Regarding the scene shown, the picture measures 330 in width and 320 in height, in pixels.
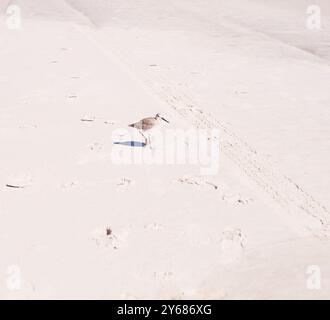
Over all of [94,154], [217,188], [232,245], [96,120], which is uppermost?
[96,120]

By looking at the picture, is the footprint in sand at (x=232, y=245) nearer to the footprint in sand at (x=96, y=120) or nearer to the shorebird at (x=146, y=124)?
the shorebird at (x=146, y=124)

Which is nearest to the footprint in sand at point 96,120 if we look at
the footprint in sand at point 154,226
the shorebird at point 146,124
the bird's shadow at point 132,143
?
the shorebird at point 146,124

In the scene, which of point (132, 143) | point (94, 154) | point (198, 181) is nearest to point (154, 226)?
point (198, 181)

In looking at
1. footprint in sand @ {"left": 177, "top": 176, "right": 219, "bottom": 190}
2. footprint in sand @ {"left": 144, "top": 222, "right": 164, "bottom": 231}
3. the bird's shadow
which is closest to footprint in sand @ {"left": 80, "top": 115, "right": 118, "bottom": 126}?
the bird's shadow

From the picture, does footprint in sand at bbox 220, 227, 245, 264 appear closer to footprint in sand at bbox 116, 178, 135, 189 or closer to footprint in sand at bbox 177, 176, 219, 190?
footprint in sand at bbox 177, 176, 219, 190

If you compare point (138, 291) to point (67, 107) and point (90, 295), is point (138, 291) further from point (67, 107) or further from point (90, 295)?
point (67, 107)

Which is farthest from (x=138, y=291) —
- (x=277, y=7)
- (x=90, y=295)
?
(x=277, y=7)

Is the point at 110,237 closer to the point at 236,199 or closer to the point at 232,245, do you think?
the point at 232,245
